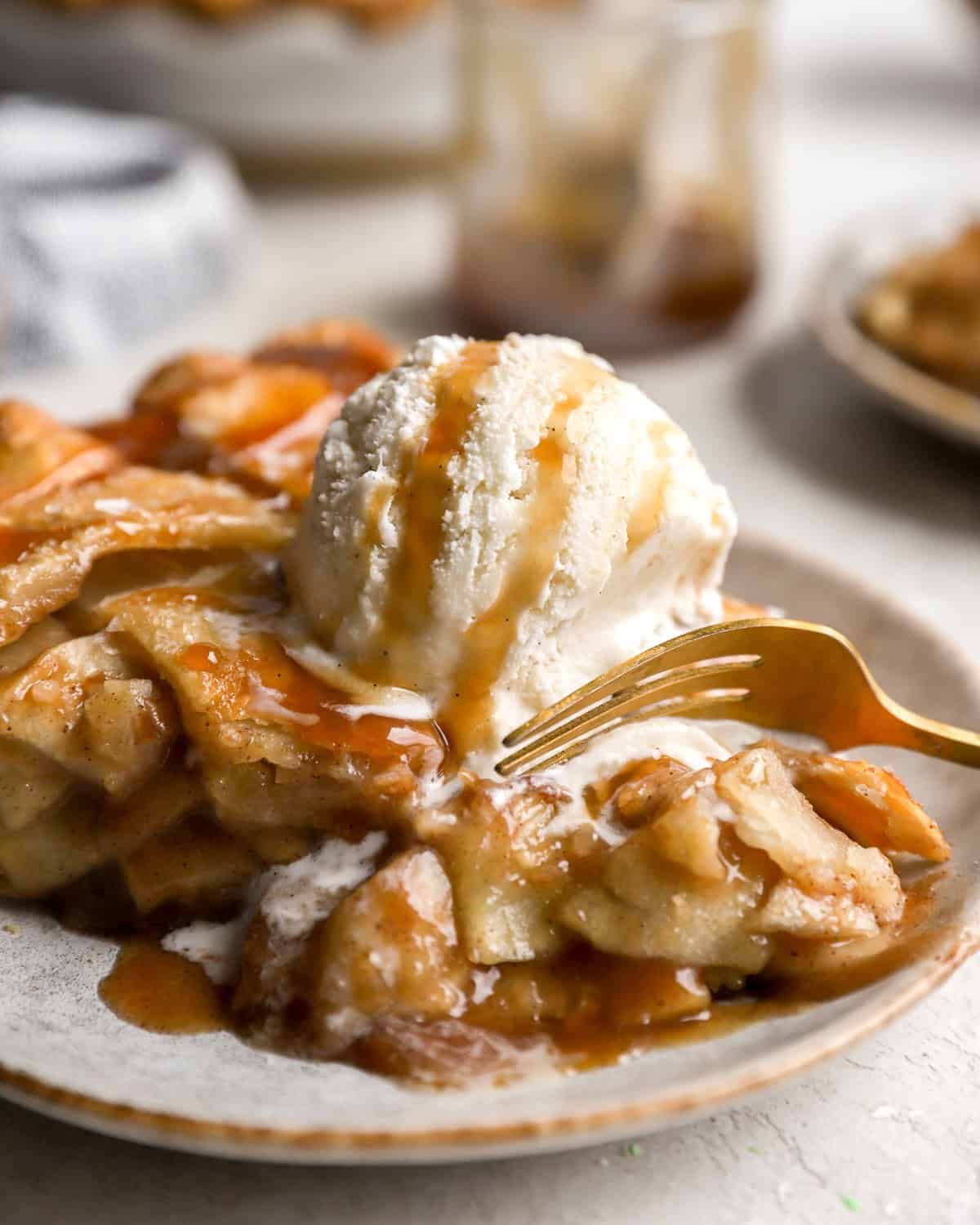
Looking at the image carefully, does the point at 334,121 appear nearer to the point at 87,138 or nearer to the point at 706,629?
the point at 87,138

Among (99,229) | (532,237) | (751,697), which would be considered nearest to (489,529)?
(751,697)

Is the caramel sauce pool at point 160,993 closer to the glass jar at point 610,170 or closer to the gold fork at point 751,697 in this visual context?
the gold fork at point 751,697

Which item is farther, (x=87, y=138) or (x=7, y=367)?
(x=87, y=138)

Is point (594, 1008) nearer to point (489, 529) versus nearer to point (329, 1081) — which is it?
point (329, 1081)

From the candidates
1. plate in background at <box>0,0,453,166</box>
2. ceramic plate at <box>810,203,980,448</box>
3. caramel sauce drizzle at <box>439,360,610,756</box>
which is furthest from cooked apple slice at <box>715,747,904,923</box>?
plate in background at <box>0,0,453,166</box>

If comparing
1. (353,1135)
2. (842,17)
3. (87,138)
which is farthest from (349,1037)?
(842,17)
